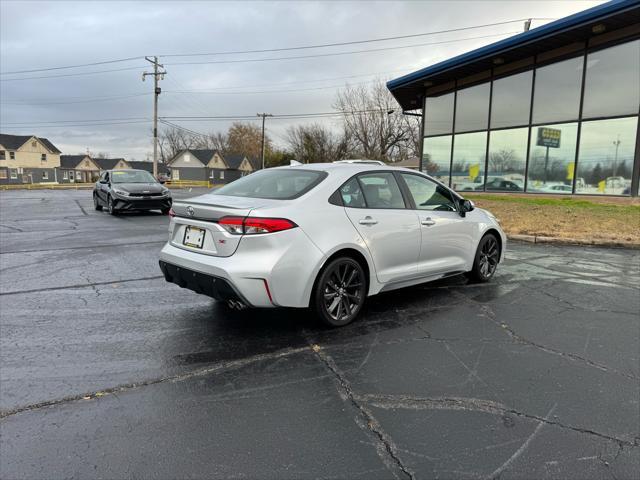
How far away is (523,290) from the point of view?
5.92m

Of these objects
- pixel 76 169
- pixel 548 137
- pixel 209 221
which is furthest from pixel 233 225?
pixel 76 169

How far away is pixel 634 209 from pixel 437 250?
11790 millimetres

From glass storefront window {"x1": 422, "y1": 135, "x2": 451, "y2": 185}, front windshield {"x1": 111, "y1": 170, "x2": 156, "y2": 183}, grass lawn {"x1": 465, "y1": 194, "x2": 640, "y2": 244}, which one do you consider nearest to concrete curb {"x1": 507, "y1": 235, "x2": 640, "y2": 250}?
grass lawn {"x1": 465, "y1": 194, "x2": 640, "y2": 244}

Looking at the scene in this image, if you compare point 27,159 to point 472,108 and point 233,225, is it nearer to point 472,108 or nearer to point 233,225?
point 472,108

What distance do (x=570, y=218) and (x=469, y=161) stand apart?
9665mm

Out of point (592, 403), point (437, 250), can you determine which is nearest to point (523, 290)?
point (437, 250)

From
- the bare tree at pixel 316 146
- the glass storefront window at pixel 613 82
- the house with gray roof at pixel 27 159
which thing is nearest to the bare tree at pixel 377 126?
the bare tree at pixel 316 146

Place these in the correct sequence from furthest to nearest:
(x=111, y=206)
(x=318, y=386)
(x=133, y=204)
Answer: 1. (x=111, y=206)
2. (x=133, y=204)
3. (x=318, y=386)

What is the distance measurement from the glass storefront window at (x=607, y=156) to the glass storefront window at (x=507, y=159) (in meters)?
2.37

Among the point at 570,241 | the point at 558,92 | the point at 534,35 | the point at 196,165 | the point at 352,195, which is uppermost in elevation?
the point at 534,35

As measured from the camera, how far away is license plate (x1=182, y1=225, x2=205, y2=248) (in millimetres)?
4074

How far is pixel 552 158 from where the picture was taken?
17.8 metres

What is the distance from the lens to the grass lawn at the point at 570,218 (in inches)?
406

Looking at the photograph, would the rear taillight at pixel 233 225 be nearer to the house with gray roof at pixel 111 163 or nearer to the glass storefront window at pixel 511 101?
the glass storefront window at pixel 511 101
